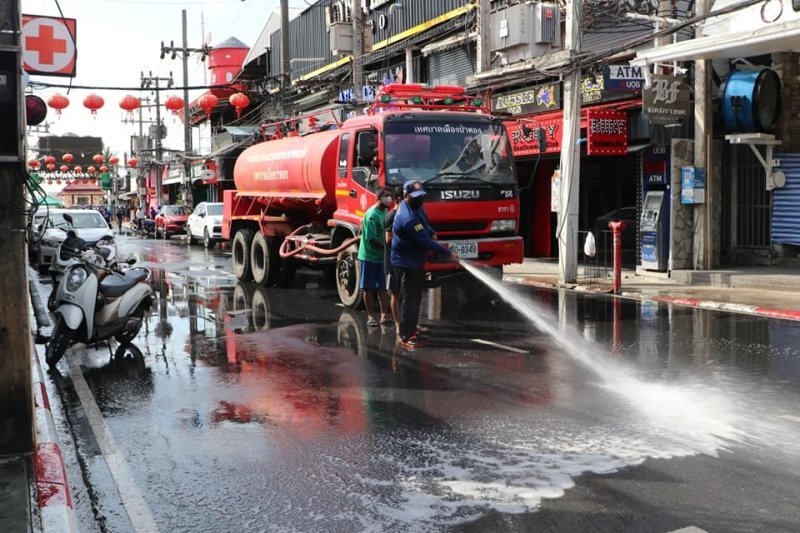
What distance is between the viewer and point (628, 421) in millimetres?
6344

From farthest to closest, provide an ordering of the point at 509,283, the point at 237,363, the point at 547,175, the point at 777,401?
the point at 547,175 < the point at 509,283 < the point at 237,363 < the point at 777,401

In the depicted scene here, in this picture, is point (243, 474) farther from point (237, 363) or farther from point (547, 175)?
point (547, 175)

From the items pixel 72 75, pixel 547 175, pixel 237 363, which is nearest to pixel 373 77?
pixel 547 175

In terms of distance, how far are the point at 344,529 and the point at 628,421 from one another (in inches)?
111

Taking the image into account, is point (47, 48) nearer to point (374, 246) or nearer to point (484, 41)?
point (374, 246)

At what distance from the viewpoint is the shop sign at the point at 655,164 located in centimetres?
1733

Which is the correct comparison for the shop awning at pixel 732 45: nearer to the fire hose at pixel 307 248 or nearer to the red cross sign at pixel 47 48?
the fire hose at pixel 307 248

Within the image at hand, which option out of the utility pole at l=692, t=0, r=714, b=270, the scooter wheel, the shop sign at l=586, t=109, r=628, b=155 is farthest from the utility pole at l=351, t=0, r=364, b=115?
the scooter wheel

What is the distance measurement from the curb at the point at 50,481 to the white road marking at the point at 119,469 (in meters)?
0.30

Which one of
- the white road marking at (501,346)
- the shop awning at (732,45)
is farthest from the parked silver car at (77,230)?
the shop awning at (732,45)

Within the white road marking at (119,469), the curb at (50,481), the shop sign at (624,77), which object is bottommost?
the white road marking at (119,469)

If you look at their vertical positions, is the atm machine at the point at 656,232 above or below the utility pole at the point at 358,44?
below

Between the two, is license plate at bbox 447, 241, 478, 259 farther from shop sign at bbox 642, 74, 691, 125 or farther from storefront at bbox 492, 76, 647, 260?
shop sign at bbox 642, 74, 691, 125

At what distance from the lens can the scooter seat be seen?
30.8 feet
